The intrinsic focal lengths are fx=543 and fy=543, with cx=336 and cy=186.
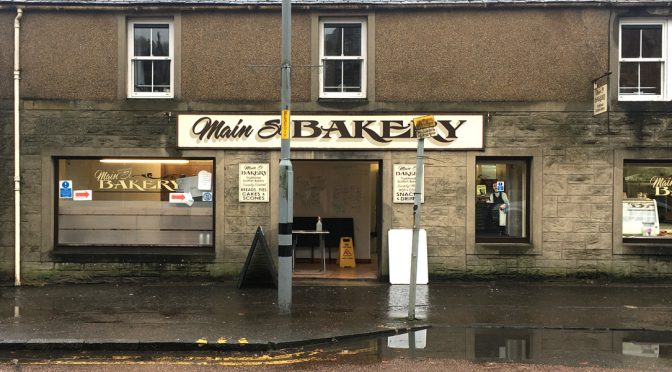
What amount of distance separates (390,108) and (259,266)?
157 inches

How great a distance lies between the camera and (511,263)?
10.8 meters

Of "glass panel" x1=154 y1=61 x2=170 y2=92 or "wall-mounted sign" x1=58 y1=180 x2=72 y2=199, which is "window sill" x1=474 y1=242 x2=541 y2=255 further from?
"wall-mounted sign" x1=58 y1=180 x2=72 y2=199

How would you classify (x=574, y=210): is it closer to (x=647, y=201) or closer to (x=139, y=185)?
(x=647, y=201)

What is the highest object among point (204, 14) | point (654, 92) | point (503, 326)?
point (204, 14)

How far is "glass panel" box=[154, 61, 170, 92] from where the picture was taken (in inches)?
434

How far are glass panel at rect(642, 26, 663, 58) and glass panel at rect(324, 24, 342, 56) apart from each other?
6086 mm

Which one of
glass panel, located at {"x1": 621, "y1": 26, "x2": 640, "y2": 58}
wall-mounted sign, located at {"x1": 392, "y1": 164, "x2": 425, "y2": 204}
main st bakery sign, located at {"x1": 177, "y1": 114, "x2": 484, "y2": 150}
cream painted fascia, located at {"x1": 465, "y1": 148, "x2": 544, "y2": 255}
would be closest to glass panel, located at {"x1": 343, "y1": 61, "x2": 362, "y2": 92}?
main st bakery sign, located at {"x1": 177, "y1": 114, "x2": 484, "y2": 150}

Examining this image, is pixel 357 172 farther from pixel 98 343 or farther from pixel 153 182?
pixel 98 343

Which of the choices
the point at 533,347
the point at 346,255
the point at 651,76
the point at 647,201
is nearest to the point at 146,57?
the point at 346,255

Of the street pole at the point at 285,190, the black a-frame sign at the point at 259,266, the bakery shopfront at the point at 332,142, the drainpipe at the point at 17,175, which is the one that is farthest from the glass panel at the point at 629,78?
the drainpipe at the point at 17,175

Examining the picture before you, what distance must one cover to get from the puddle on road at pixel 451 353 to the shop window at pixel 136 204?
15.9 feet

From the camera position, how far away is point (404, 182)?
1083 centimetres

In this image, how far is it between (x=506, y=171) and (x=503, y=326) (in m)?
4.36

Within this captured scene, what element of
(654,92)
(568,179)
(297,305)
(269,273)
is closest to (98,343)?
(297,305)
